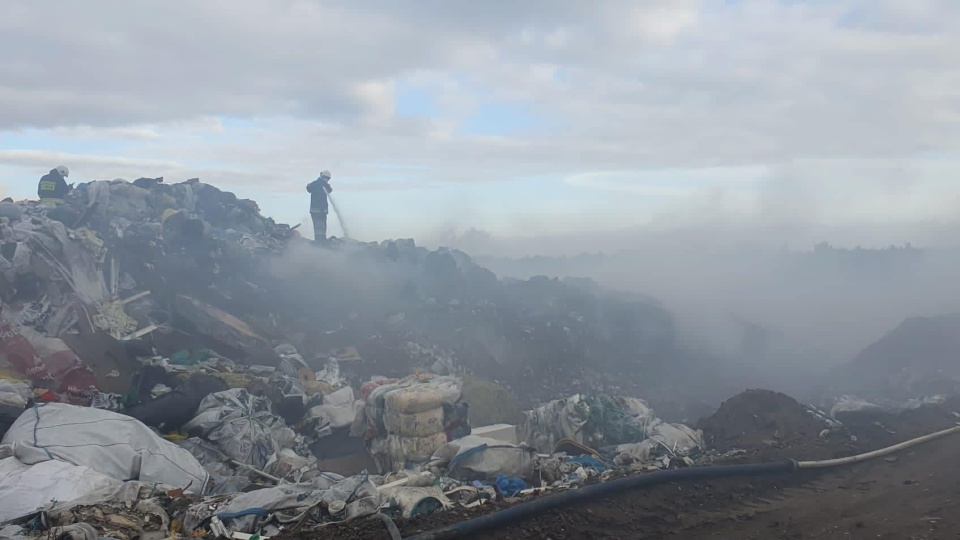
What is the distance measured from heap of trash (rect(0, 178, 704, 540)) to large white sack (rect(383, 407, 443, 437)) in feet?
0.08

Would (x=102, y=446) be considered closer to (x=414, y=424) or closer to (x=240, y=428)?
A: (x=240, y=428)

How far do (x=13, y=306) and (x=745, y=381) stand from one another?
580 inches

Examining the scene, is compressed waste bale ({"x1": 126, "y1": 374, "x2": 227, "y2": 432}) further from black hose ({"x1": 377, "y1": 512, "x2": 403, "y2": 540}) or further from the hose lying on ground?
the hose lying on ground

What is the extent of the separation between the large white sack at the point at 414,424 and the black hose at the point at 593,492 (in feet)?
6.63

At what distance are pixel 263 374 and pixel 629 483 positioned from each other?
5.82 meters

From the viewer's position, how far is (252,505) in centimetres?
468

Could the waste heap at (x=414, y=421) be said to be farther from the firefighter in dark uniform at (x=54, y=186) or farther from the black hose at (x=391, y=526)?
the firefighter in dark uniform at (x=54, y=186)

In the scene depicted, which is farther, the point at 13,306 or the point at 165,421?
the point at 13,306

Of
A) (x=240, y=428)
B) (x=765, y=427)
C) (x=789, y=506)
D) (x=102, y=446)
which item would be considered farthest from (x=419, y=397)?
(x=765, y=427)

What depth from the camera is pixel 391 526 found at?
14.2 feet

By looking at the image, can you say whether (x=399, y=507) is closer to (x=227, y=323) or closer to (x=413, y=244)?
(x=227, y=323)

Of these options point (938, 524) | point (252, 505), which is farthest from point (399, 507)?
point (938, 524)

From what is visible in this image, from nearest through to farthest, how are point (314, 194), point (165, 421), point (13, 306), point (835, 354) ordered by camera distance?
point (165, 421)
point (13, 306)
point (314, 194)
point (835, 354)

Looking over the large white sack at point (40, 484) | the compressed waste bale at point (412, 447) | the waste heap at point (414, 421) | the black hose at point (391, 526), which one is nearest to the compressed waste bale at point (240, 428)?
the waste heap at point (414, 421)
